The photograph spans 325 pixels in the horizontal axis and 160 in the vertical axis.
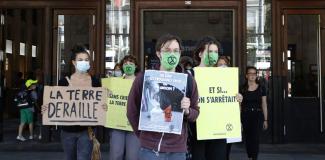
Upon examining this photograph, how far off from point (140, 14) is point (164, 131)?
7.78 meters

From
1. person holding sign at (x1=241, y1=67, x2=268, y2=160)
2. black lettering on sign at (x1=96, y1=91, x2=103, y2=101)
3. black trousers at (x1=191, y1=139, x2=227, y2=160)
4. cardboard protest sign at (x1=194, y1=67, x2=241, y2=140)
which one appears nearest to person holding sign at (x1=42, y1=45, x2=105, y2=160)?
black lettering on sign at (x1=96, y1=91, x2=103, y2=101)

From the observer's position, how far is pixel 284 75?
11.5 metres

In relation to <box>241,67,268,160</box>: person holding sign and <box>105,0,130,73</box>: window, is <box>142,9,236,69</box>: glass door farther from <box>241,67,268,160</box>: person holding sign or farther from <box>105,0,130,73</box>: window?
<box>241,67,268,160</box>: person holding sign

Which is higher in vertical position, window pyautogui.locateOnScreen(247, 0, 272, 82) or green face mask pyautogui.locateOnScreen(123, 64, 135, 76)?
window pyautogui.locateOnScreen(247, 0, 272, 82)

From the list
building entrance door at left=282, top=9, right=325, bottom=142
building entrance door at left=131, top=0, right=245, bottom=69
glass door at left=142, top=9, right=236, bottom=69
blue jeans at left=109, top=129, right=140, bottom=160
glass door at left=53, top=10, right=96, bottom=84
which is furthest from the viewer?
glass door at left=142, top=9, right=236, bottom=69

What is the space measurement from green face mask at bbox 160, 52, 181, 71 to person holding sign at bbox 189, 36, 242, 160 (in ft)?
3.16

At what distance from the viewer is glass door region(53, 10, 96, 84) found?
11.7 m

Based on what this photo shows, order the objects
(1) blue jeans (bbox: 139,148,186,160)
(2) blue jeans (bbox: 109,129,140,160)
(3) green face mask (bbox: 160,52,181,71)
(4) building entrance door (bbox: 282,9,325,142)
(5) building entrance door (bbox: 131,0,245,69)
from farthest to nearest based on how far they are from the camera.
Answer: (4) building entrance door (bbox: 282,9,325,142) < (5) building entrance door (bbox: 131,0,245,69) < (2) blue jeans (bbox: 109,129,140,160) < (3) green face mask (bbox: 160,52,181,71) < (1) blue jeans (bbox: 139,148,186,160)

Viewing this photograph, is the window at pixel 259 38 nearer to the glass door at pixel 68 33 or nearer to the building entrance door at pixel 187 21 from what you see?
the building entrance door at pixel 187 21

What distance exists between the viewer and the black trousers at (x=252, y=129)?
28.7 feet

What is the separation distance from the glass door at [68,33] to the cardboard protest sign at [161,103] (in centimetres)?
770

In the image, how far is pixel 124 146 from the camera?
260 inches

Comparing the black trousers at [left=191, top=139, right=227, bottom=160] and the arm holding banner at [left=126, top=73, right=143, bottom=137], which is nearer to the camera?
the arm holding banner at [left=126, top=73, right=143, bottom=137]

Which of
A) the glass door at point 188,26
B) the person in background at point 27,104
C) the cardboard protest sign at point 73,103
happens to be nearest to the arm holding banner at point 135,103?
the cardboard protest sign at point 73,103
